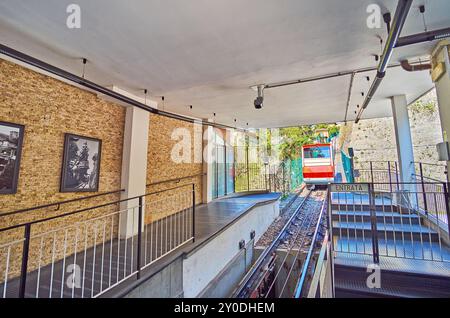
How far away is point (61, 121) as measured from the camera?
371cm

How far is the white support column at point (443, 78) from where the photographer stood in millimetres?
2994

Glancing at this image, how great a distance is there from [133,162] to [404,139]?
6.71m

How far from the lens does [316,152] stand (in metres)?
9.48

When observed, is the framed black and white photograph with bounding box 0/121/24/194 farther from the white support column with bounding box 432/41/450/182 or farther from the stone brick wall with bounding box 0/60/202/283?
the white support column with bounding box 432/41/450/182

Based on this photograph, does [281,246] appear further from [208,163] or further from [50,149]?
[50,149]

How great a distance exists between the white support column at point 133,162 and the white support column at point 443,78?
18.1 ft

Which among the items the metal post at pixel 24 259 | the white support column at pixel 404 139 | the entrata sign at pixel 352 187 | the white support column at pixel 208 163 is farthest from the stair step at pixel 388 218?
the metal post at pixel 24 259

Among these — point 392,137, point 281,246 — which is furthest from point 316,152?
point 281,246

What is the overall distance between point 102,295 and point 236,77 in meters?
3.91

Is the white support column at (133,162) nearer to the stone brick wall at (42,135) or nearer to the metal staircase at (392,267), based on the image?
the stone brick wall at (42,135)

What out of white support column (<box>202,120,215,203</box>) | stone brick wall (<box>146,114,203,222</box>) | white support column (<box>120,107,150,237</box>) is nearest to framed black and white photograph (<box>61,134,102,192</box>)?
white support column (<box>120,107,150,237</box>)

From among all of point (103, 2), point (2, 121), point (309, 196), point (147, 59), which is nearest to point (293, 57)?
point (147, 59)

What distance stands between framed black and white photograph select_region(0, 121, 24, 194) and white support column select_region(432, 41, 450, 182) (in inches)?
249

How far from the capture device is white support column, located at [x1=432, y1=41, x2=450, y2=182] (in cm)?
299
